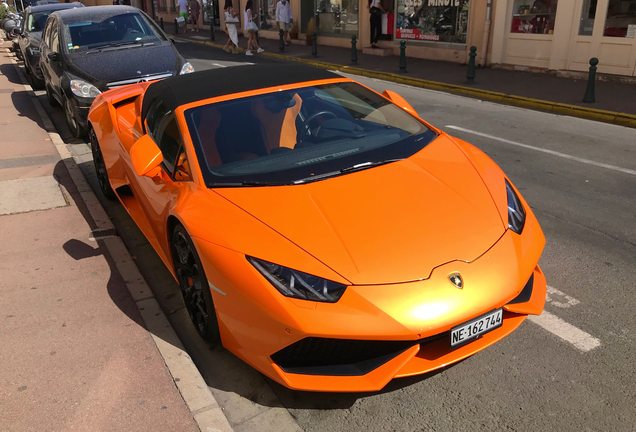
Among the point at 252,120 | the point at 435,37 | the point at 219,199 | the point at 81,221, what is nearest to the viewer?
the point at 219,199

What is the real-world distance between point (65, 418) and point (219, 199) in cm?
144

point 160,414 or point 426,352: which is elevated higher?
point 426,352

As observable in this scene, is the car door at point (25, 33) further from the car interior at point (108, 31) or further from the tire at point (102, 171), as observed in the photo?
the tire at point (102, 171)

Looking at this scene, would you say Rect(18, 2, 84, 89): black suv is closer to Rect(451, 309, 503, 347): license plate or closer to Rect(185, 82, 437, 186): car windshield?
Rect(185, 82, 437, 186): car windshield

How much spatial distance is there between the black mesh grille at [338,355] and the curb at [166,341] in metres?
0.49

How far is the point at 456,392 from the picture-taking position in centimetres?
313

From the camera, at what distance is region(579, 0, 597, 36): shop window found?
1356cm

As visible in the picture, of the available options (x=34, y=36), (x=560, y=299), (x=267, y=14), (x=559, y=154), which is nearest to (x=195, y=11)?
(x=267, y=14)

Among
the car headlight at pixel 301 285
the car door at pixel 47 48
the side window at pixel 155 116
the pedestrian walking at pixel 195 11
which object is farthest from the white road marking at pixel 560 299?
the pedestrian walking at pixel 195 11

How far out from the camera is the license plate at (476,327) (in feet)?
9.24

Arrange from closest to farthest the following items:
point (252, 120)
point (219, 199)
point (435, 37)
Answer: point (219, 199)
point (252, 120)
point (435, 37)

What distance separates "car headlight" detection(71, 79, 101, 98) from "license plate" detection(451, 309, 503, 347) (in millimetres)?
7412

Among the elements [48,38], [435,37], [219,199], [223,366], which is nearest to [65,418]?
[223,366]

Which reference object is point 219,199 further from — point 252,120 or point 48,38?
point 48,38
